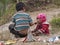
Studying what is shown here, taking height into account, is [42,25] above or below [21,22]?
below

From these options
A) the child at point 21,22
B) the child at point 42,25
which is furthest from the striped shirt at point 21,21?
the child at point 42,25

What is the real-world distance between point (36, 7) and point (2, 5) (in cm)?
595

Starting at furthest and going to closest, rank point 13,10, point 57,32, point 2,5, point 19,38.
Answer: point 13,10, point 57,32, point 19,38, point 2,5

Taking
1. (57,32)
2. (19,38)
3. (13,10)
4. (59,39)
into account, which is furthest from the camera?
(13,10)

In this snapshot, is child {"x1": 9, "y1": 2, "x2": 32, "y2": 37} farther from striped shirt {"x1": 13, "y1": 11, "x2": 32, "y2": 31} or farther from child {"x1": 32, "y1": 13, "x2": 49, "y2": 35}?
child {"x1": 32, "y1": 13, "x2": 49, "y2": 35}

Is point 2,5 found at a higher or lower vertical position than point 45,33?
higher

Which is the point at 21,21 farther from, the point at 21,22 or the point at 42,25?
the point at 42,25

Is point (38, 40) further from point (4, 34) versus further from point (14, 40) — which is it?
point (4, 34)

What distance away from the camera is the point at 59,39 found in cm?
562

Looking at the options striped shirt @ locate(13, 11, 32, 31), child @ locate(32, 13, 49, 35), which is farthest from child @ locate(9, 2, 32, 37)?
child @ locate(32, 13, 49, 35)

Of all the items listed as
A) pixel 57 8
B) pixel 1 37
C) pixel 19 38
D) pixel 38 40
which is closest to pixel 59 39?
pixel 38 40

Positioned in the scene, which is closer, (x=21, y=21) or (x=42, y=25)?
(x=21, y=21)

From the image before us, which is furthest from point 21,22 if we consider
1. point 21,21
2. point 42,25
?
point 42,25

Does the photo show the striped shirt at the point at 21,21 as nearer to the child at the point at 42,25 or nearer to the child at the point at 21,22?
the child at the point at 21,22
